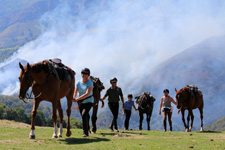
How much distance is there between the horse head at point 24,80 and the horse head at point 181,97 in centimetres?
1186

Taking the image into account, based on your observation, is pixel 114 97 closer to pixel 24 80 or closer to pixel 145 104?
pixel 24 80

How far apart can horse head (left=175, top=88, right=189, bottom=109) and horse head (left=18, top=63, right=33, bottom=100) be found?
467 inches

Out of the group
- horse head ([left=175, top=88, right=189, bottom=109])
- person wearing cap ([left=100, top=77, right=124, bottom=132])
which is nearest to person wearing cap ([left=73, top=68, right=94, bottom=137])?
person wearing cap ([left=100, top=77, right=124, bottom=132])

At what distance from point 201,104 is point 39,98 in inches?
589

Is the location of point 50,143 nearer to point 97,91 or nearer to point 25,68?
point 25,68

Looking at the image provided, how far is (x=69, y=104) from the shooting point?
1413 cm

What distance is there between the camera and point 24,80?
36.6 feet

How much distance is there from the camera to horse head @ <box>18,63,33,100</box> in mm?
11125

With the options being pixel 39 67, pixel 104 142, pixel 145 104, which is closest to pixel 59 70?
pixel 39 67

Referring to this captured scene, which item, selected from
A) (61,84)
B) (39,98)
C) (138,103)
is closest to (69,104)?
(61,84)

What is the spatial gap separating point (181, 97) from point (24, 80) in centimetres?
1230

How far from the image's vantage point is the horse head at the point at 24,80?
36.5ft

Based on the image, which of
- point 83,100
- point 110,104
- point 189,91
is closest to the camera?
point 83,100

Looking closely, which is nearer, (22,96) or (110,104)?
(22,96)
